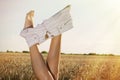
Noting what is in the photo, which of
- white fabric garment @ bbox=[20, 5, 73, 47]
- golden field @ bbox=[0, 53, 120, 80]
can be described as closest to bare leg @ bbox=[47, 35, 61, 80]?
white fabric garment @ bbox=[20, 5, 73, 47]

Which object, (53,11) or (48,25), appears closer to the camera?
(48,25)

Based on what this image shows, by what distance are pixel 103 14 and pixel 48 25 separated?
4.15 ft

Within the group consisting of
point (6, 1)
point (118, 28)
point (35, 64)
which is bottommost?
point (35, 64)

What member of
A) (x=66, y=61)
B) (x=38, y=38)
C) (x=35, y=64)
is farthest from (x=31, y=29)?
(x=66, y=61)

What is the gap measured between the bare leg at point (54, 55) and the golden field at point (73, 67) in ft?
3.67

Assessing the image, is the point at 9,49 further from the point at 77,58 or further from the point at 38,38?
the point at 38,38

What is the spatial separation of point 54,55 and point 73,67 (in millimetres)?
1314

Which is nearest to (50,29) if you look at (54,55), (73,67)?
(54,55)

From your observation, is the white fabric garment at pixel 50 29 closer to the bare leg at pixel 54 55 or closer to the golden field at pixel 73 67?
the bare leg at pixel 54 55

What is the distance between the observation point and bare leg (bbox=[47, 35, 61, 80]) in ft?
3.47

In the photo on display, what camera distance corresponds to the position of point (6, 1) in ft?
7.25

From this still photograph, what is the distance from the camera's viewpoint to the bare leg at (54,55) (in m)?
1.06

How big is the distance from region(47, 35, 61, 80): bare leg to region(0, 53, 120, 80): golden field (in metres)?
1.12

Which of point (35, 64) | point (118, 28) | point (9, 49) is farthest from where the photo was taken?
point (118, 28)
